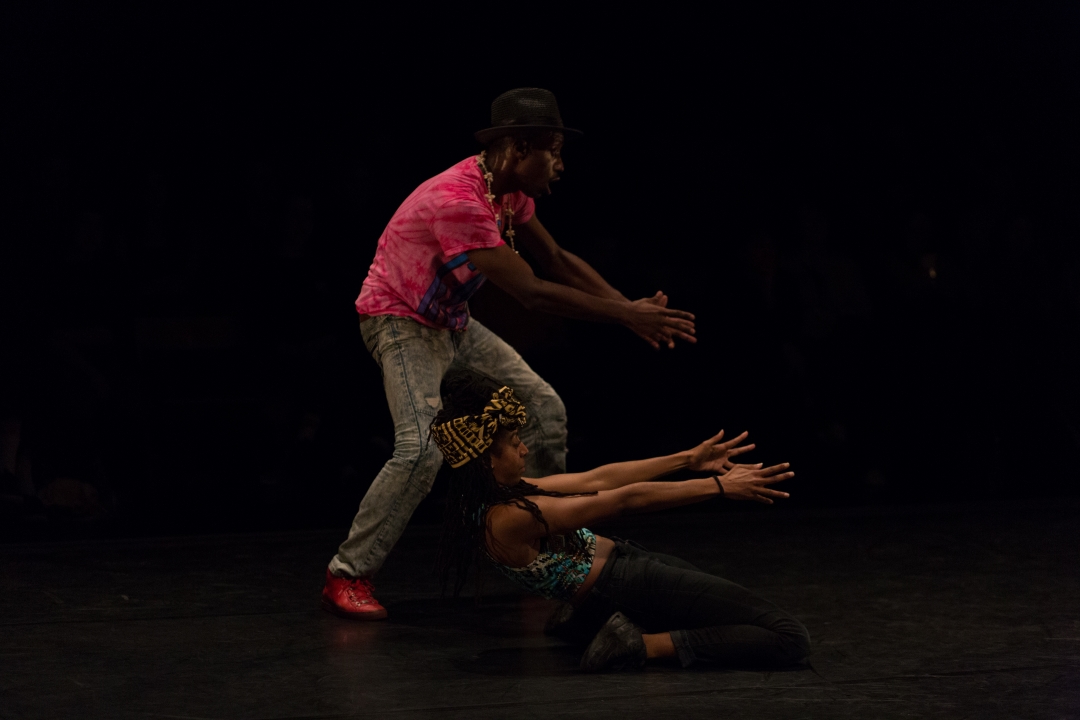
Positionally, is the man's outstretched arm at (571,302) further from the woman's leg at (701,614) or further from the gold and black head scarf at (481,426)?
the woman's leg at (701,614)

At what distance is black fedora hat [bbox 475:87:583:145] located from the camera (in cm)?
388

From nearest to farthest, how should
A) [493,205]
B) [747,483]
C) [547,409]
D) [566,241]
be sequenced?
[747,483] < [493,205] < [547,409] < [566,241]

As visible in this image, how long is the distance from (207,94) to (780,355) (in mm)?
3041

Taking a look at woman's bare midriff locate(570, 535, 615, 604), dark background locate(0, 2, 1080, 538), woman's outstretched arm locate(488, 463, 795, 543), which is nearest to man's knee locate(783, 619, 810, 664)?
woman's outstretched arm locate(488, 463, 795, 543)

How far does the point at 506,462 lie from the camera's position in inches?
135

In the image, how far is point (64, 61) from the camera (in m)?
6.53

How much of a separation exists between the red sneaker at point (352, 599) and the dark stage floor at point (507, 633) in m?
0.05

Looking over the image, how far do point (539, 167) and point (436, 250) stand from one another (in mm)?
386

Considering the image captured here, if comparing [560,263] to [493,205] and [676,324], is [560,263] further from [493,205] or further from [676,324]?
[676,324]

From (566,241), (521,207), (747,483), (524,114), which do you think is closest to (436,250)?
(521,207)

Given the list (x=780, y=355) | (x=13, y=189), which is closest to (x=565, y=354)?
(x=780, y=355)

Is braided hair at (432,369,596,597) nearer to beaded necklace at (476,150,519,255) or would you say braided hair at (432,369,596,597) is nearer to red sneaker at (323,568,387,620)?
red sneaker at (323,568,387,620)

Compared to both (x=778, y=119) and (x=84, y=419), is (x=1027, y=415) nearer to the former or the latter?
(x=778, y=119)

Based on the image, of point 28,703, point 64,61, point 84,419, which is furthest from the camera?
point 64,61
